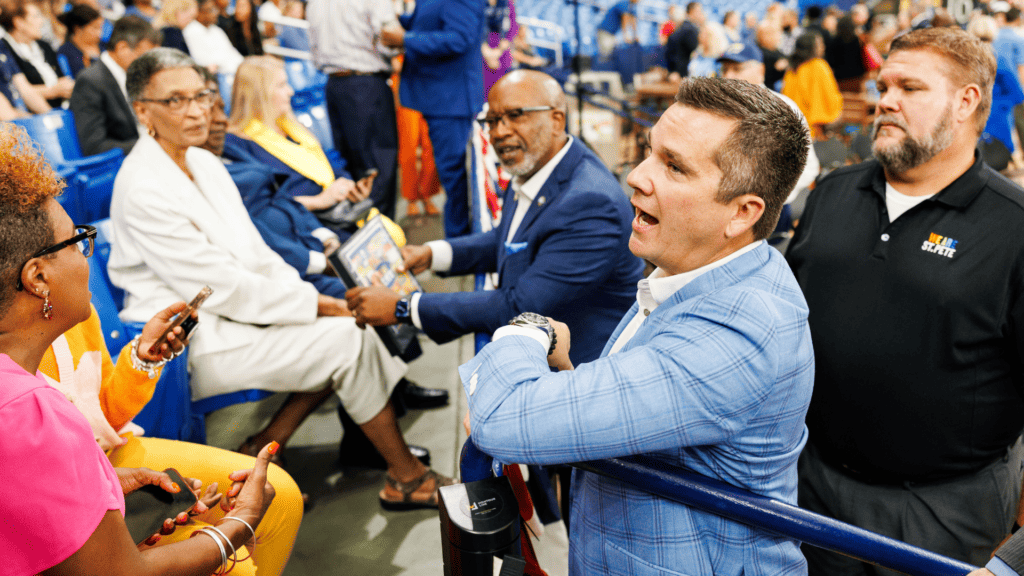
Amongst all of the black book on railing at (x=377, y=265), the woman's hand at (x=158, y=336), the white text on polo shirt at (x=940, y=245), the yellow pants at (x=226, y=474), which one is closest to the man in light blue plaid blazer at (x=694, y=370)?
the white text on polo shirt at (x=940, y=245)

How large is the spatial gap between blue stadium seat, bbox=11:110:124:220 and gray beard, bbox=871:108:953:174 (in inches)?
110

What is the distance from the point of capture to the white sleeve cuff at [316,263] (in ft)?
10.5

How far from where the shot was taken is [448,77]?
4625 mm

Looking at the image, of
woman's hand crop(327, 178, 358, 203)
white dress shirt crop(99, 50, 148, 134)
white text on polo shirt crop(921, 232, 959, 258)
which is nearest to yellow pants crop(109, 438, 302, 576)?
white text on polo shirt crop(921, 232, 959, 258)

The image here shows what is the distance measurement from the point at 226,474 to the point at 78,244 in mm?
845

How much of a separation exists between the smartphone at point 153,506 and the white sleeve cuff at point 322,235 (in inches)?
76.5

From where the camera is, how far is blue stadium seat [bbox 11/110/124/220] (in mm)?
2734

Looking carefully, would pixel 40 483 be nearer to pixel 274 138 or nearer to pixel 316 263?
pixel 316 263

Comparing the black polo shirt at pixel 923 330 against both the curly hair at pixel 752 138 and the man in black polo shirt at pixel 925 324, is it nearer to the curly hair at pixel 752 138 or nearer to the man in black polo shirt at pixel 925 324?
the man in black polo shirt at pixel 925 324

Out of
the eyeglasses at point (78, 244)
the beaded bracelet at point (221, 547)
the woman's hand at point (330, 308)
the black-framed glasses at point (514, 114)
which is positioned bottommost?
the woman's hand at point (330, 308)

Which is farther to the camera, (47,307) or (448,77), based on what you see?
(448,77)

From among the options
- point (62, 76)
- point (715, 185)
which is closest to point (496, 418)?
point (715, 185)

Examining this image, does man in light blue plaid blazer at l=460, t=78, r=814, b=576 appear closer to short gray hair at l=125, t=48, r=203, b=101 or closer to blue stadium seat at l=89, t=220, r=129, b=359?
blue stadium seat at l=89, t=220, r=129, b=359

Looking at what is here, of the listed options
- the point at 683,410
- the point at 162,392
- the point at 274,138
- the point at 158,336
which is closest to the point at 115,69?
the point at 274,138
